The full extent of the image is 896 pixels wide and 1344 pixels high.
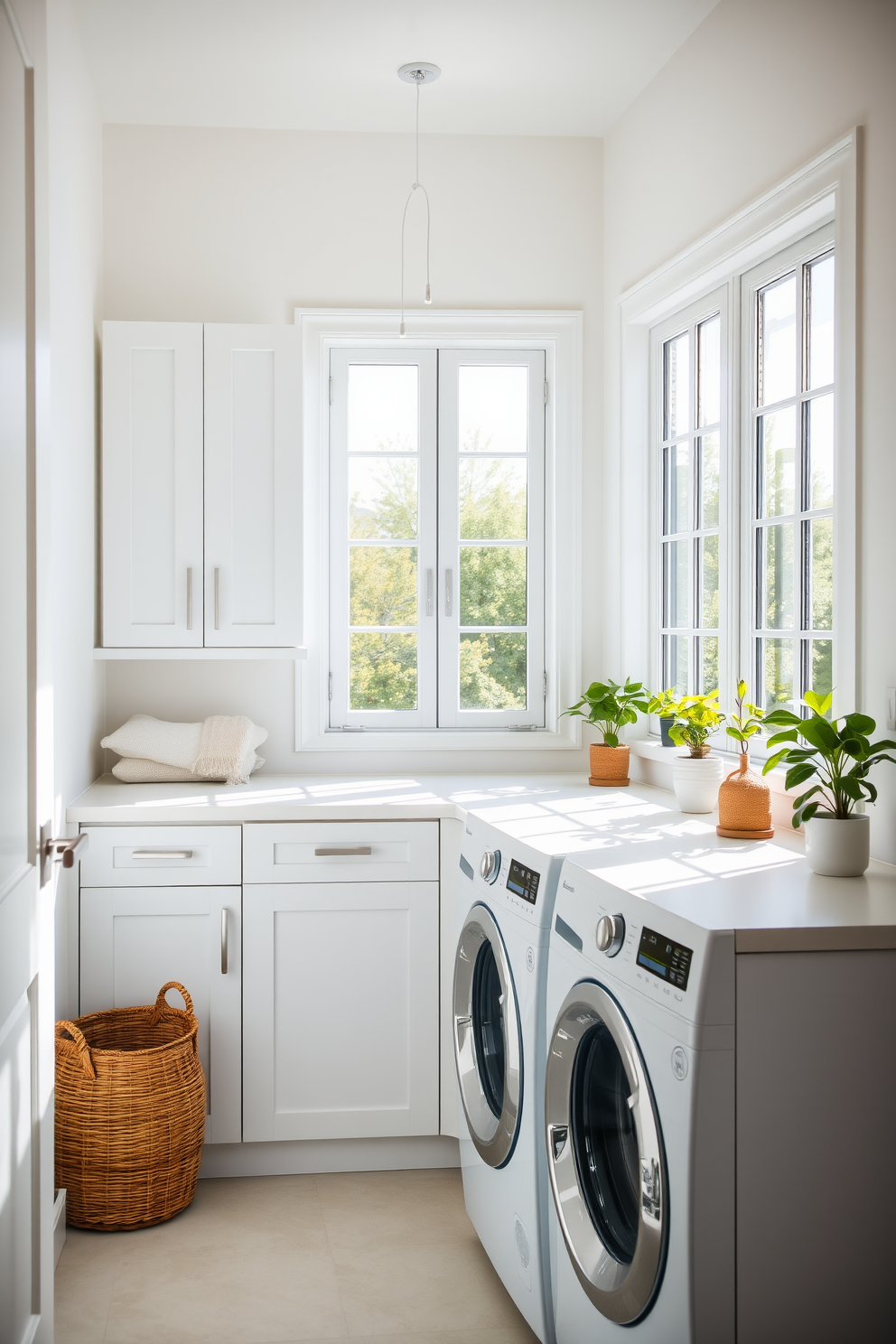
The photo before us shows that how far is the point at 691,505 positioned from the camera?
299 cm

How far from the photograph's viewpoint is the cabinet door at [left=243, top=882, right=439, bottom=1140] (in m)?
2.71

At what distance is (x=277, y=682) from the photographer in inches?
131

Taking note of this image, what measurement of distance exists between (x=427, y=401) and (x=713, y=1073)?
99.0 inches

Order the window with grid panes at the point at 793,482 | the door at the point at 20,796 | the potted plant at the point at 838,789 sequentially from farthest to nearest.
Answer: the window with grid panes at the point at 793,482 → the potted plant at the point at 838,789 → the door at the point at 20,796

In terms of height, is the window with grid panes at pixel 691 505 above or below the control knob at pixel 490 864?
above

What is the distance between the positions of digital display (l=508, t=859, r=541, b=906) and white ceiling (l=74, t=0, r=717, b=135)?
80.1 inches

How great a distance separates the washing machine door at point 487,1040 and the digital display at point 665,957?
0.58m

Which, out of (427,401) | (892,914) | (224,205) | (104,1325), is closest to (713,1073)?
(892,914)

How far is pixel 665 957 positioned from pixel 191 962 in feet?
5.20

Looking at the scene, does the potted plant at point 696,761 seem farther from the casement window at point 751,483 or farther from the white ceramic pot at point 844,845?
the white ceramic pot at point 844,845

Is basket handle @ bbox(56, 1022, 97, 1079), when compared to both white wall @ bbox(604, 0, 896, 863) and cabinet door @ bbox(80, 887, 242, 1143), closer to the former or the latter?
cabinet door @ bbox(80, 887, 242, 1143)

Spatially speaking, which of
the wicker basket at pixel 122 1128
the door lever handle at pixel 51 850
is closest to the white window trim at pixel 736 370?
the door lever handle at pixel 51 850

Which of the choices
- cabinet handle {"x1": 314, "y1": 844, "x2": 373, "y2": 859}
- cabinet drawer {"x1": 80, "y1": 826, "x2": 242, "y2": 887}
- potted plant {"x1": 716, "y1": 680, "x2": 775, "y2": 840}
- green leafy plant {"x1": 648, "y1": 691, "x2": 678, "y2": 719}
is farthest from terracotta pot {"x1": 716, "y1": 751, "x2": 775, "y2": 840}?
cabinet drawer {"x1": 80, "y1": 826, "x2": 242, "y2": 887}

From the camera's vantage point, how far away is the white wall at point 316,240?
325 centimetres
